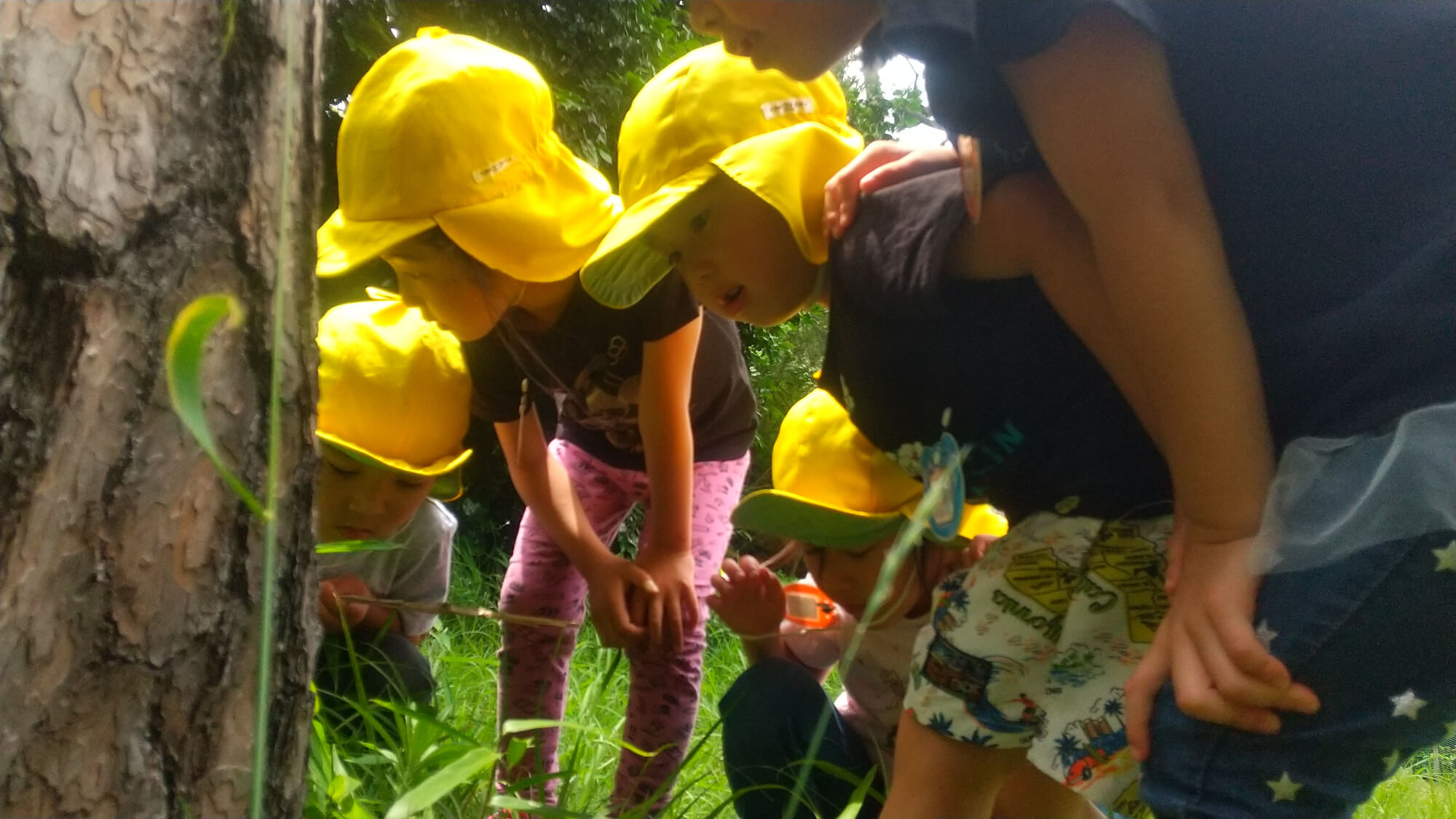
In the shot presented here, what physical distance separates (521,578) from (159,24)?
1.17 meters

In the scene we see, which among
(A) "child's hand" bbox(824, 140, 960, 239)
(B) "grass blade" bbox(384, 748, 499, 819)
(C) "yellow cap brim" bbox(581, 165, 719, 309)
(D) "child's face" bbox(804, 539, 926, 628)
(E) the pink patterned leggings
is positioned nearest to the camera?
(B) "grass blade" bbox(384, 748, 499, 819)

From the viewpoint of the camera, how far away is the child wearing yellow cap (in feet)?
2.75

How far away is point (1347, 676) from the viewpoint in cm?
63

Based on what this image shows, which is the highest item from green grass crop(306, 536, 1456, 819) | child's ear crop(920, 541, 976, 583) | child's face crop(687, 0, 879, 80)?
child's face crop(687, 0, 879, 80)

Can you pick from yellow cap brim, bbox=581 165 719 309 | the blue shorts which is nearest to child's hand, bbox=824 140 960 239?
yellow cap brim, bbox=581 165 719 309

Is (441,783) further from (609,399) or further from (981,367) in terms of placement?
(609,399)

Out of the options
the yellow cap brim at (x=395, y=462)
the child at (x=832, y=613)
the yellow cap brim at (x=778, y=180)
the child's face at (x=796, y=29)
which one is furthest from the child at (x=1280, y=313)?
the yellow cap brim at (x=395, y=462)

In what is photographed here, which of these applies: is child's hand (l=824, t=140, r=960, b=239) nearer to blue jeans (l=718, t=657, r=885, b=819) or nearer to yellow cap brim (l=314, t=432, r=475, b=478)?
blue jeans (l=718, t=657, r=885, b=819)

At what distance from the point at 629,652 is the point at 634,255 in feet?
2.06

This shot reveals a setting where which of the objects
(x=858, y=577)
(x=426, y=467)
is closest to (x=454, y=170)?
(x=426, y=467)

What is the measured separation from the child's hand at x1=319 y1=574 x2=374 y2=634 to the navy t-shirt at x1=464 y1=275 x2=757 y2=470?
0.32m

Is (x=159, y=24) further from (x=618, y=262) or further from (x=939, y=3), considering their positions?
(x=618, y=262)

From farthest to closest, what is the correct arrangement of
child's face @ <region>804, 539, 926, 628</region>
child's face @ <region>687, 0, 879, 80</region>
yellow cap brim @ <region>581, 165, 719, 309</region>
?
child's face @ <region>804, 539, 926, 628</region> → yellow cap brim @ <region>581, 165, 719, 309</region> → child's face @ <region>687, 0, 879, 80</region>

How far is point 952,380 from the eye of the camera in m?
0.90
